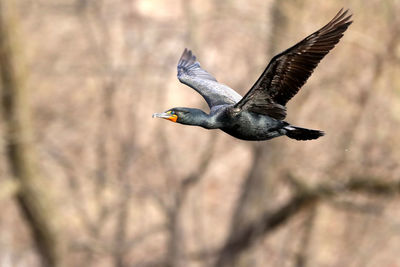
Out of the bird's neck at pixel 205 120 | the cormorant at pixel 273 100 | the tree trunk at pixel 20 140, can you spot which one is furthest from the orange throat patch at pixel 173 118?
the tree trunk at pixel 20 140

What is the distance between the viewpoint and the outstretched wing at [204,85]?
5.61 m

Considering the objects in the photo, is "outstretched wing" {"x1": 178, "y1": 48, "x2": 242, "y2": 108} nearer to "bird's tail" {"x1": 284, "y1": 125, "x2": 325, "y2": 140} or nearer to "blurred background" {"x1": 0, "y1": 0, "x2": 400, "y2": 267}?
"bird's tail" {"x1": 284, "y1": 125, "x2": 325, "y2": 140}

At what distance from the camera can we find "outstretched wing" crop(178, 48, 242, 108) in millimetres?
5609

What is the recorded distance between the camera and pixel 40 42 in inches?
523

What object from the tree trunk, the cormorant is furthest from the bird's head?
the tree trunk

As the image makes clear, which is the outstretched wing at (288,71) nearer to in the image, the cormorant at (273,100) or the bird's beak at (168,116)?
the cormorant at (273,100)

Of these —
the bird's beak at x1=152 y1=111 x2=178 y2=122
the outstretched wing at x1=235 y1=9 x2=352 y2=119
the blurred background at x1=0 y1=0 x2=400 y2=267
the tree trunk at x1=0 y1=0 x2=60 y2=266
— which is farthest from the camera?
the blurred background at x1=0 y1=0 x2=400 y2=267

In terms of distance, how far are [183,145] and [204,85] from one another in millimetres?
7192

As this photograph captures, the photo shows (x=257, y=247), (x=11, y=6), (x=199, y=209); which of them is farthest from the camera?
(x=199, y=209)

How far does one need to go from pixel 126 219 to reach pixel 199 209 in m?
1.25

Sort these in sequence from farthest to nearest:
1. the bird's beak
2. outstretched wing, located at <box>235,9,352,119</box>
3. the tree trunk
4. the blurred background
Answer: the blurred background → the tree trunk → the bird's beak → outstretched wing, located at <box>235,9,352,119</box>

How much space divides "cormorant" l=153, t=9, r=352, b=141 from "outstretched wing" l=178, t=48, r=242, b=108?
0.41 metres

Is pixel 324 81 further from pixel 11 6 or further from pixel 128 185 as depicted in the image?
pixel 11 6

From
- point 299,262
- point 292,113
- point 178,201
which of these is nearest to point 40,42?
point 178,201
